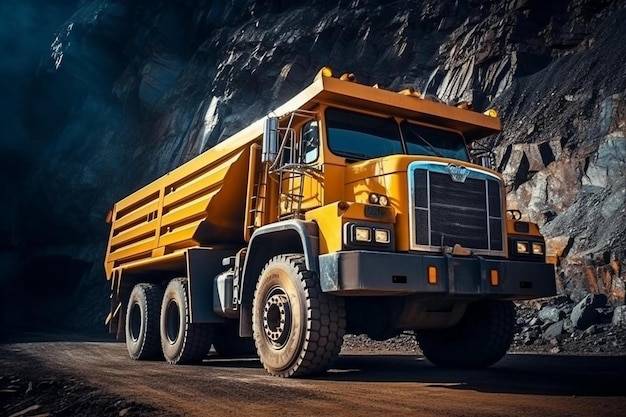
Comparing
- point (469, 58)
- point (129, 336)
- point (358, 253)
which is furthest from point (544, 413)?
point (469, 58)

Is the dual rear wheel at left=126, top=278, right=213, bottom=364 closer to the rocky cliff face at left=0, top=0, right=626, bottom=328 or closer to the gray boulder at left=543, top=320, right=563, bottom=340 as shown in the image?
the gray boulder at left=543, top=320, right=563, bottom=340

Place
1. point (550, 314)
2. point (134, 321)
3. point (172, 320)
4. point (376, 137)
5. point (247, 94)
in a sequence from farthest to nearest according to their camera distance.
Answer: point (247, 94)
point (550, 314)
point (134, 321)
point (172, 320)
point (376, 137)

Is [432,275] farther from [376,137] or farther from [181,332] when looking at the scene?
[181,332]

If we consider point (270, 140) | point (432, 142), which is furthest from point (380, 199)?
point (432, 142)

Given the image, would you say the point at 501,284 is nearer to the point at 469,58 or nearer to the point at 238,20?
the point at 469,58

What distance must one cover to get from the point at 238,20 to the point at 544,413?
1210 inches

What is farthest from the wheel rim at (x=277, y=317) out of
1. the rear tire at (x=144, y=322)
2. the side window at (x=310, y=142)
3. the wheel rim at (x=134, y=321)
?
the wheel rim at (x=134, y=321)

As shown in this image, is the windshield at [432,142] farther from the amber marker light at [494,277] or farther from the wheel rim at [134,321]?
the wheel rim at [134,321]

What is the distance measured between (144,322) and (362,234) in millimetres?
5766

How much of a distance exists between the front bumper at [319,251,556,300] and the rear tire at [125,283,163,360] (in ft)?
16.9

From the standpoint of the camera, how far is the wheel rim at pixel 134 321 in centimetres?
1075

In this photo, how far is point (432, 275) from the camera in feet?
19.6

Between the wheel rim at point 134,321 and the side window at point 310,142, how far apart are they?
5.36 metres

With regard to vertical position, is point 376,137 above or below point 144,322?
above
